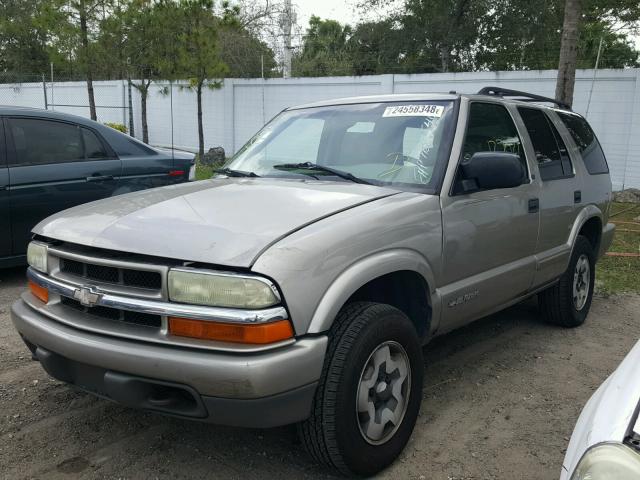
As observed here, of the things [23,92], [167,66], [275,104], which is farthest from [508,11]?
[23,92]

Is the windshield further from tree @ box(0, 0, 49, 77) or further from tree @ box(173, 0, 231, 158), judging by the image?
tree @ box(0, 0, 49, 77)

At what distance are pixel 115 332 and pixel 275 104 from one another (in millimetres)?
15653

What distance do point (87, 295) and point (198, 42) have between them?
49.6 feet

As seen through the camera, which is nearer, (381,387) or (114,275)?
(114,275)

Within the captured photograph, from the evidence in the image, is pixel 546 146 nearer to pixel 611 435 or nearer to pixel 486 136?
pixel 486 136

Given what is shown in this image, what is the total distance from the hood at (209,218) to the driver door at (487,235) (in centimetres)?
46

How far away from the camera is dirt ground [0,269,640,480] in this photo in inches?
115

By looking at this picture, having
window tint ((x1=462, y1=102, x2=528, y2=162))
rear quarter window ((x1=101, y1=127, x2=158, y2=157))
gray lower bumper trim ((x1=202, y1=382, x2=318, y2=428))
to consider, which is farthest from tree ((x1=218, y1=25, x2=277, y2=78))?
gray lower bumper trim ((x1=202, y1=382, x2=318, y2=428))

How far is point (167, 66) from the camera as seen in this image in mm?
16719

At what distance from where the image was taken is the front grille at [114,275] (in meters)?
2.53

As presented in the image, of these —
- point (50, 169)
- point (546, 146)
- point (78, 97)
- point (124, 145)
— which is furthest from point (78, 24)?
point (546, 146)

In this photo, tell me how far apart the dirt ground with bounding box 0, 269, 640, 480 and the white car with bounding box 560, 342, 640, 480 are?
129 centimetres

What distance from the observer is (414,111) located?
369cm

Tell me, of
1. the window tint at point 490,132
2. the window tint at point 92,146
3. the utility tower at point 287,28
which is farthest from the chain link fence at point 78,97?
the window tint at point 490,132
